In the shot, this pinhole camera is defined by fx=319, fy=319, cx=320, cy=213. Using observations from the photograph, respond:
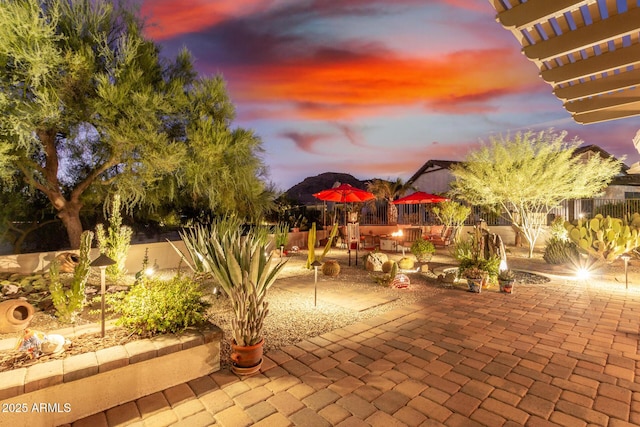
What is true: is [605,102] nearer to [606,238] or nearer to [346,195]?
[606,238]

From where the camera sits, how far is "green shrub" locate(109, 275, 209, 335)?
3.13 metres

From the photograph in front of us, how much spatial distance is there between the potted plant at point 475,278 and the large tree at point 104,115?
23.0 feet

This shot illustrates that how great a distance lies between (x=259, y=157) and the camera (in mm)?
10648

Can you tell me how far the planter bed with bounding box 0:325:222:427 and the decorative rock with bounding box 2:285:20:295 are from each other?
337 centimetres

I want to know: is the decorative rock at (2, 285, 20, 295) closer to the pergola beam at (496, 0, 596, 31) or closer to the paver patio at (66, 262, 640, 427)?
the paver patio at (66, 262, 640, 427)

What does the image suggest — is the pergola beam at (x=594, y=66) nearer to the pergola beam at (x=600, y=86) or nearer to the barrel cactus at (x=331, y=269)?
the pergola beam at (x=600, y=86)

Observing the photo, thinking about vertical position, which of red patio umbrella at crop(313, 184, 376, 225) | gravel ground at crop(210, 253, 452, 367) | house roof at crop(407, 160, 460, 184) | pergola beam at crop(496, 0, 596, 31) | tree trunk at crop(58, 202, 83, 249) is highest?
house roof at crop(407, 160, 460, 184)

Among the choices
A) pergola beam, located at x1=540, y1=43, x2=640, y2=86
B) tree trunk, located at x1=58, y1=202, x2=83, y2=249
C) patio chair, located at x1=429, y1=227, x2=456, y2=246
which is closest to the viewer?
pergola beam, located at x1=540, y1=43, x2=640, y2=86

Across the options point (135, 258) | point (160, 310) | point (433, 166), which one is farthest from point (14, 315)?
point (433, 166)

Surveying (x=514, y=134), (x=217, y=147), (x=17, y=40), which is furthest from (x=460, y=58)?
(x=17, y=40)

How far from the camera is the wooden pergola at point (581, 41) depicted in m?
2.13

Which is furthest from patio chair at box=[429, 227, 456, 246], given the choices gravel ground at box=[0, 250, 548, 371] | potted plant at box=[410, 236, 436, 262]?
gravel ground at box=[0, 250, 548, 371]

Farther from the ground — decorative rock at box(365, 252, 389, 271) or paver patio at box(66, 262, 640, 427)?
decorative rock at box(365, 252, 389, 271)

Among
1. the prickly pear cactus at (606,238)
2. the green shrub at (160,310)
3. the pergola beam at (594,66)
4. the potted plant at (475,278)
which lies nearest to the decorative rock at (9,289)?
the green shrub at (160,310)
